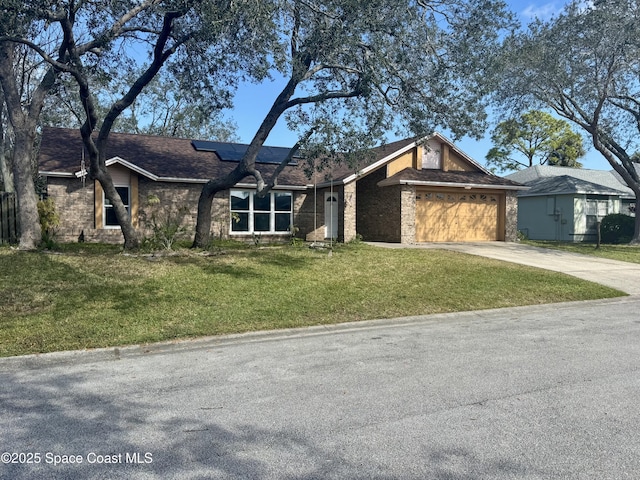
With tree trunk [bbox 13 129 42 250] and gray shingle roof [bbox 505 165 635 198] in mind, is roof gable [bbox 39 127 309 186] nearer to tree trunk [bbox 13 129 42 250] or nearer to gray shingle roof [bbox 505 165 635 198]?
tree trunk [bbox 13 129 42 250]

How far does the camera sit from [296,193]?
66.7 feet

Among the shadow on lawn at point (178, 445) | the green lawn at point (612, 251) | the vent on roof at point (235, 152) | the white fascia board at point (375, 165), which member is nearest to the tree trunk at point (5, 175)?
the vent on roof at point (235, 152)

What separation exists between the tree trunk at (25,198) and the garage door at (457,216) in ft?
46.7

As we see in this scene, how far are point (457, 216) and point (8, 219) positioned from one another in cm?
1717

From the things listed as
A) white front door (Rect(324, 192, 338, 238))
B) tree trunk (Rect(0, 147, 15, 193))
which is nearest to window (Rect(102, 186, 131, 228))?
tree trunk (Rect(0, 147, 15, 193))

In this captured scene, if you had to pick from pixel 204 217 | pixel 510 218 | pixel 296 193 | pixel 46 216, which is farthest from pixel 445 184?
pixel 46 216

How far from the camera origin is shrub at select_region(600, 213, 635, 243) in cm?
2583

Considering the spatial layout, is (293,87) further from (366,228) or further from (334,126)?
(366,228)

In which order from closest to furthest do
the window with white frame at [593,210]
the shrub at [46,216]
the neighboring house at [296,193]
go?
the shrub at [46,216] < the neighboring house at [296,193] < the window with white frame at [593,210]

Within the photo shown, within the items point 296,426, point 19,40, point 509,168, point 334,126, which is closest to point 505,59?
point 334,126

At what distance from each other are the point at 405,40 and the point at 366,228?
9.83 m

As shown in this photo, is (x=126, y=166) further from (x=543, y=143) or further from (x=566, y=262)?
(x=543, y=143)

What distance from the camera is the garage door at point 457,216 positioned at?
2052 cm

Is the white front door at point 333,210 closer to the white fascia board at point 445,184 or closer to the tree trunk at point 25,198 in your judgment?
the white fascia board at point 445,184
